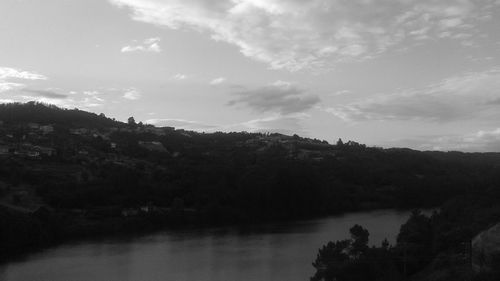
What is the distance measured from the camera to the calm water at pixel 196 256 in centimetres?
2223

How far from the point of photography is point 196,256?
26109mm

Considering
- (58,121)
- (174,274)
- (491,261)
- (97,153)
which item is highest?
(58,121)

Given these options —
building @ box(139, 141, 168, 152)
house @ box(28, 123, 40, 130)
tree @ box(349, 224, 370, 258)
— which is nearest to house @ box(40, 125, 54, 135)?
house @ box(28, 123, 40, 130)

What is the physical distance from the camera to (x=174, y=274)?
22.4 m

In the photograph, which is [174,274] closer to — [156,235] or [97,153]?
[156,235]

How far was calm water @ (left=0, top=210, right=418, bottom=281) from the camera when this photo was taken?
2223cm

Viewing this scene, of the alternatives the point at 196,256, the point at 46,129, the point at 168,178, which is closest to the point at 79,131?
the point at 46,129

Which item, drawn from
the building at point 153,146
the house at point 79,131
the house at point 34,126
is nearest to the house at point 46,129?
the house at point 34,126

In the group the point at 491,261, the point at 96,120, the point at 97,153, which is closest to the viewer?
the point at 491,261

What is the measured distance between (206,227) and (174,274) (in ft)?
49.7

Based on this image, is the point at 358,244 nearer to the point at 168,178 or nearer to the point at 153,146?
the point at 168,178

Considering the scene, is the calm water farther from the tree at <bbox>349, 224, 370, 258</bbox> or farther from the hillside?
the hillside

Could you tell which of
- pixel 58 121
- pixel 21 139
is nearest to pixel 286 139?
pixel 58 121

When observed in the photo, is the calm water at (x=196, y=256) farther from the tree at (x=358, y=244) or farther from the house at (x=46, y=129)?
the house at (x=46, y=129)
